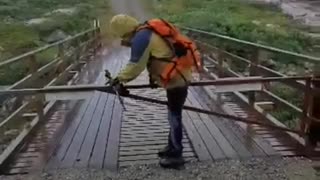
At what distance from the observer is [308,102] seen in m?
5.46

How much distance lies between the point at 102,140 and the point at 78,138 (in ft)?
1.06

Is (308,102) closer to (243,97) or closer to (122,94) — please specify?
(122,94)

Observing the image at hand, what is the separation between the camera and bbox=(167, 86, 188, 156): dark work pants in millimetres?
5188

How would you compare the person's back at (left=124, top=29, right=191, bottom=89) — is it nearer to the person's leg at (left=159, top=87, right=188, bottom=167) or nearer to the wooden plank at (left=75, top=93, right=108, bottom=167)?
the person's leg at (left=159, top=87, right=188, bottom=167)

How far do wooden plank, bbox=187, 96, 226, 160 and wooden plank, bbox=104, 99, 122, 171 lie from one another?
3.26ft

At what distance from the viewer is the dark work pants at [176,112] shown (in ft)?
17.0

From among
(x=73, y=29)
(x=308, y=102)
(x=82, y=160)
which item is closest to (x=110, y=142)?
(x=82, y=160)

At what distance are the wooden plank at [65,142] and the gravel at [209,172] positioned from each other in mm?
270

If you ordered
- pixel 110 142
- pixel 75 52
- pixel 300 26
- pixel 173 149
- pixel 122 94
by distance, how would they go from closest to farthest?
pixel 122 94 → pixel 173 149 → pixel 110 142 → pixel 75 52 → pixel 300 26

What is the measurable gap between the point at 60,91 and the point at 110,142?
1178 millimetres

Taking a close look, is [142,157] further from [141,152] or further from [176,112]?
[176,112]

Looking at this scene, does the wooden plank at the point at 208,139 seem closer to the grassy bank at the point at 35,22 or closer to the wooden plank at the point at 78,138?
the wooden plank at the point at 78,138

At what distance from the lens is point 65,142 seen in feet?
20.5

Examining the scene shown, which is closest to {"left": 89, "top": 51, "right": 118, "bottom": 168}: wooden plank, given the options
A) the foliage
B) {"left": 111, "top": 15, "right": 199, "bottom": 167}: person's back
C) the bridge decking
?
the bridge decking
